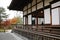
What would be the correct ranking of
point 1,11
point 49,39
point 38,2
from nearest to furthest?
point 49,39 → point 38,2 → point 1,11

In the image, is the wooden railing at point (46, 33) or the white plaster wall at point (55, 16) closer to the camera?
the wooden railing at point (46, 33)

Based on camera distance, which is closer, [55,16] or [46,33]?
[46,33]

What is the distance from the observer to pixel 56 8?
9.02 meters

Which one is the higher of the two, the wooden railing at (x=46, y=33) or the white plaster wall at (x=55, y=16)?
the white plaster wall at (x=55, y=16)

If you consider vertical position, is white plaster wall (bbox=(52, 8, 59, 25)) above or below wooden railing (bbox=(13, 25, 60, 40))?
above

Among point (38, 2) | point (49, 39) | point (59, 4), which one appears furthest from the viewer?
point (38, 2)

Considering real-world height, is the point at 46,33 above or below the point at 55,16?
below

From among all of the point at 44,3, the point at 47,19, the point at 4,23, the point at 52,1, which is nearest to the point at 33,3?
the point at 44,3

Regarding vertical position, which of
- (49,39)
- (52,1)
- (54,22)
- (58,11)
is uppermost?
(52,1)

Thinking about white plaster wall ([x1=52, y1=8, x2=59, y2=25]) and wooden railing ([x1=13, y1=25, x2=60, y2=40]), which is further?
white plaster wall ([x1=52, y1=8, x2=59, y2=25])

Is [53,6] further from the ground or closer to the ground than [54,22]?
further from the ground

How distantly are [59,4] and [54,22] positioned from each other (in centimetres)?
116

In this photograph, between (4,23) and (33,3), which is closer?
(33,3)

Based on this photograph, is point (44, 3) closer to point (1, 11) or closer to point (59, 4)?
point (59, 4)
